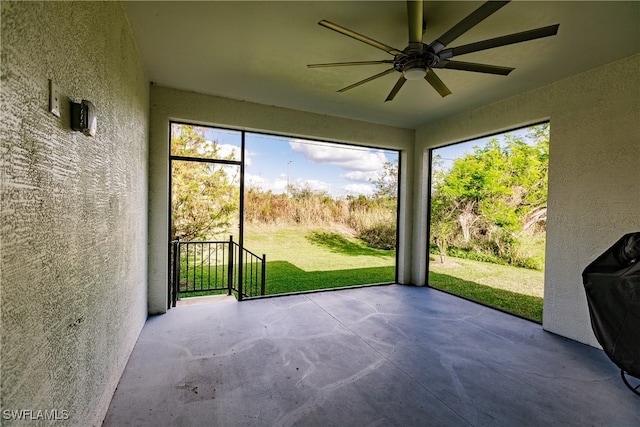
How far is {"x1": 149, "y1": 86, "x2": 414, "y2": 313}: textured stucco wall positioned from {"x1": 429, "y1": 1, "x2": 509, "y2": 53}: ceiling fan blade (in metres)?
2.69

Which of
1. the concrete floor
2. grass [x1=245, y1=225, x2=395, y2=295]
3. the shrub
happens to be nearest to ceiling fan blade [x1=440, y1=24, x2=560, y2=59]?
the concrete floor

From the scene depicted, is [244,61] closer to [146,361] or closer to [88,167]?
[88,167]

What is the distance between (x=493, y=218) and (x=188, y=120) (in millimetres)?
6106

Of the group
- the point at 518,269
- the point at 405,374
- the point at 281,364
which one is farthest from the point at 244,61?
the point at 518,269

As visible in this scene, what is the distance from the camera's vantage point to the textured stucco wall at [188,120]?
3588mm

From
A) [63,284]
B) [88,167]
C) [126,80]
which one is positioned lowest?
[63,284]

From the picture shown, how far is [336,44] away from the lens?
2.54 metres

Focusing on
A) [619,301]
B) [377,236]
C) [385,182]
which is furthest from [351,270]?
[619,301]

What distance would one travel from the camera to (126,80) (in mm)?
2307

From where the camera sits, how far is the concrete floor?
6.24 ft

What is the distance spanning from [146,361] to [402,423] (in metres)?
2.20

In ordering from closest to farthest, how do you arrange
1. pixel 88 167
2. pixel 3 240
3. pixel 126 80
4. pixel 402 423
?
pixel 3 240, pixel 88 167, pixel 402 423, pixel 126 80

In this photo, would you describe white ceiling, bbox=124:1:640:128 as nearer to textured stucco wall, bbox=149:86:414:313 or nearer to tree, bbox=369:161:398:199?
textured stucco wall, bbox=149:86:414:313

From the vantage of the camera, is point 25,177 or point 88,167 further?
point 88,167
